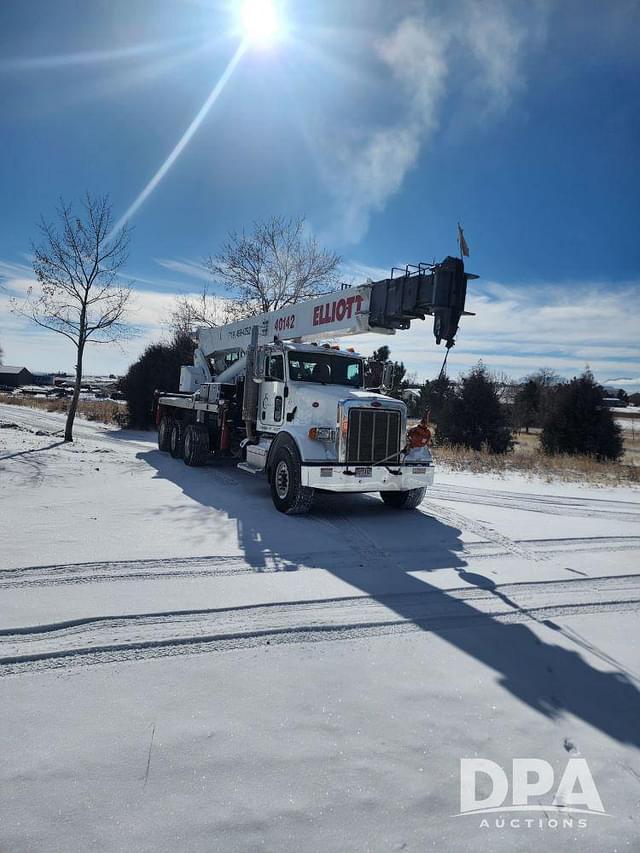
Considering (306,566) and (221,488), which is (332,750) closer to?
(306,566)

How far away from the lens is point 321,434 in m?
8.23

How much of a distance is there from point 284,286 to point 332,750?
22761mm

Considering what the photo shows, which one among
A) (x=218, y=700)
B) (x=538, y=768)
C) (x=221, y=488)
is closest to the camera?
(x=538, y=768)

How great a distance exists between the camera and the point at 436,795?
8.05 feet

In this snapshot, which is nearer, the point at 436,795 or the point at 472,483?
the point at 436,795

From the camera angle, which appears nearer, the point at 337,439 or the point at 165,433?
the point at 337,439

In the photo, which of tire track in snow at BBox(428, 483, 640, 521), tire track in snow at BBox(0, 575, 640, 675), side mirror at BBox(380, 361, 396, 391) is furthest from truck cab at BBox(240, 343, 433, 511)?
tire track in snow at BBox(0, 575, 640, 675)

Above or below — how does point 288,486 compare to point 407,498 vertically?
above

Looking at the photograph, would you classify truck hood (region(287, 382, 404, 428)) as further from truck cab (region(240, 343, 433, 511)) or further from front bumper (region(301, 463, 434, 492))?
front bumper (region(301, 463, 434, 492))

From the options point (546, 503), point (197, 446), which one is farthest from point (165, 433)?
point (546, 503)

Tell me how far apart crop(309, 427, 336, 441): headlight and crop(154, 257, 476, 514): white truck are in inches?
0.6

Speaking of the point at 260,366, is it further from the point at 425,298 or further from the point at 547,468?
the point at 547,468

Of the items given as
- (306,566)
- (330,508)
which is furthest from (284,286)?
(306,566)

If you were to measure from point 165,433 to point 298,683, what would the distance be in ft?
43.2
